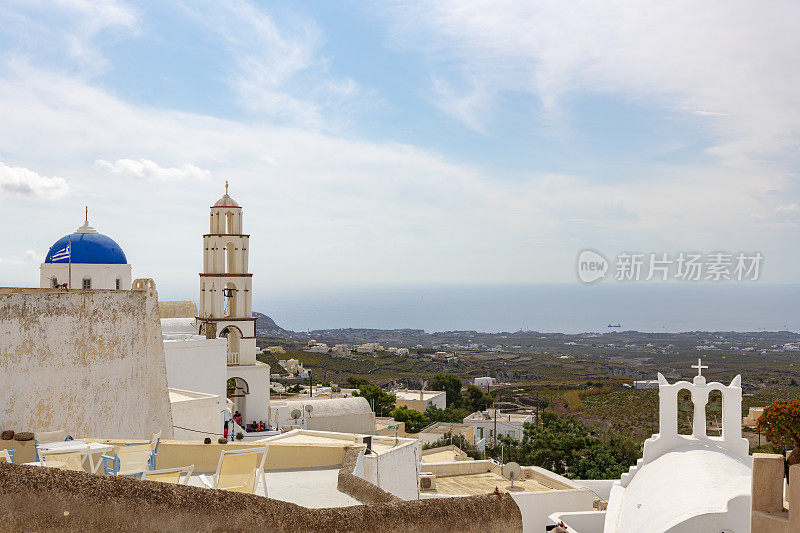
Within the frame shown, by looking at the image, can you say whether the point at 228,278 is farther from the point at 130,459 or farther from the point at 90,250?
the point at 130,459

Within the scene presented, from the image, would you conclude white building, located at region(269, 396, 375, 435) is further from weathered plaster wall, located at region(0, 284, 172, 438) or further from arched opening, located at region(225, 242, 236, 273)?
weathered plaster wall, located at region(0, 284, 172, 438)

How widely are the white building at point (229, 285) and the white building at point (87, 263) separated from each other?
4.73 metres

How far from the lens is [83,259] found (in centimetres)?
2156

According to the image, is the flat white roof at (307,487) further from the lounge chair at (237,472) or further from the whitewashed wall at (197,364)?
the whitewashed wall at (197,364)

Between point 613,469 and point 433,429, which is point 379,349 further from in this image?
point 613,469

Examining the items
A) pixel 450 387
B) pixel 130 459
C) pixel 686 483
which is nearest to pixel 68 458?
pixel 130 459

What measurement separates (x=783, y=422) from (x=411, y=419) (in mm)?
36699

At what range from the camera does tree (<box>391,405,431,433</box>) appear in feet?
135

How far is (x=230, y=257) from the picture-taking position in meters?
27.5

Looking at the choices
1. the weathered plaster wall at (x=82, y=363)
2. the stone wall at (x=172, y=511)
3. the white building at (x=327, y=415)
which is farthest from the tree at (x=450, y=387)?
the stone wall at (x=172, y=511)

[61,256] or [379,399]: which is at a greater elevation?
[61,256]

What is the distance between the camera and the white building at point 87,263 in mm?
21547

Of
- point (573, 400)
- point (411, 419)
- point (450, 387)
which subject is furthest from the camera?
point (573, 400)

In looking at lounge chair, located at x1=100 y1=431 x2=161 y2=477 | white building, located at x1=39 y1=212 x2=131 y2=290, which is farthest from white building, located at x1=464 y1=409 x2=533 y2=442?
lounge chair, located at x1=100 y1=431 x2=161 y2=477
